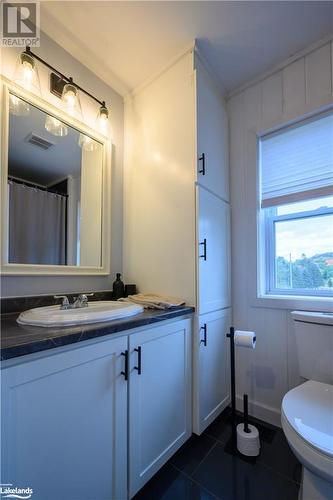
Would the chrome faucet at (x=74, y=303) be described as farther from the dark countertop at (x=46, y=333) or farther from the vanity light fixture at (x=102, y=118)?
the vanity light fixture at (x=102, y=118)

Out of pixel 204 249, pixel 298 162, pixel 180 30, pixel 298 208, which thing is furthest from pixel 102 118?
pixel 298 208

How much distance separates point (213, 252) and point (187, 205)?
356 millimetres

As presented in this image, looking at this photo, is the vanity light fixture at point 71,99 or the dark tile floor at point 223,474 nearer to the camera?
the dark tile floor at point 223,474

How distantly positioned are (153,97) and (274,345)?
1921 millimetres

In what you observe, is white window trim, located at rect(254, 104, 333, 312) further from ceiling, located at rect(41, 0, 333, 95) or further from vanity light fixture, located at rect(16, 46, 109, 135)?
vanity light fixture, located at rect(16, 46, 109, 135)

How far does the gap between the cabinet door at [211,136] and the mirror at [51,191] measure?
710mm

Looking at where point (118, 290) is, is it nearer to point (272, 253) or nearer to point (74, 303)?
point (74, 303)

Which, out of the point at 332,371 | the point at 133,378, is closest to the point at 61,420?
the point at 133,378

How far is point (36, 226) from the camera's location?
1254 millimetres

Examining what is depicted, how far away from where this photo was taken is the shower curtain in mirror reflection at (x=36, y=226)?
3.82 feet

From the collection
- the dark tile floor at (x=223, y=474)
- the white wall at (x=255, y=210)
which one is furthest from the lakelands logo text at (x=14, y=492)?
the white wall at (x=255, y=210)

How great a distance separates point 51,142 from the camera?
135 cm

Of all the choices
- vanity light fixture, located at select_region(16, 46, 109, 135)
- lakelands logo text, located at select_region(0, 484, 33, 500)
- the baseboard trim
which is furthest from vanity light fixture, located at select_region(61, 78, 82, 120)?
the baseboard trim

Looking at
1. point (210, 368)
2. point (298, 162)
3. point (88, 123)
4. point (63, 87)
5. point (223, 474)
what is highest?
point (63, 87)
